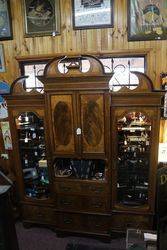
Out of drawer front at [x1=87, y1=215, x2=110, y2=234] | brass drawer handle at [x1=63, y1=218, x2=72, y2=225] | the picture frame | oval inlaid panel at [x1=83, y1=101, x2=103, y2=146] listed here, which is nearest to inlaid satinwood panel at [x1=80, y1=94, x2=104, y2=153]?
oval inlaid panel at [x1=83, y1=101, x2=103, y2=146]

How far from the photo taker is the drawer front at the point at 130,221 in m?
3.35

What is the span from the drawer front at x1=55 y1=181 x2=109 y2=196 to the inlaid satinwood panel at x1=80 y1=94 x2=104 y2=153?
0.46 m

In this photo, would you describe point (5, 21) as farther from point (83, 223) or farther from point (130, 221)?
point (130, 221)

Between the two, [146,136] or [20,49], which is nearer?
[146,136]

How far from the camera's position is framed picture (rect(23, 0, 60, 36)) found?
3480mm

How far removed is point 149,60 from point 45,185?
91.3 inches

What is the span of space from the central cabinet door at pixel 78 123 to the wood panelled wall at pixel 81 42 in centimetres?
82

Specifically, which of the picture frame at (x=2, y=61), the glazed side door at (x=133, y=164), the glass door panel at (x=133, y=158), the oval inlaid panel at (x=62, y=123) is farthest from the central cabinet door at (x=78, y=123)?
the picture frame at (x=2, y=61)

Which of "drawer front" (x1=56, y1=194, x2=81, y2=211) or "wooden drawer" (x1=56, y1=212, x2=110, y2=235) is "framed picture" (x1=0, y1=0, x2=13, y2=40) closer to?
"drawer front" (x1=56, y1=194, x2=81, y2=211)

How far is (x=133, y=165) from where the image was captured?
339cm

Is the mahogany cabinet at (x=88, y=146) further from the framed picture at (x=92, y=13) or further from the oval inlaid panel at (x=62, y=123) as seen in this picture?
the framed picture at (x=92, y=13)

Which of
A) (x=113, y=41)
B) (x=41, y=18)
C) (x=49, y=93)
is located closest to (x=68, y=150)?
(x=49, y=93)

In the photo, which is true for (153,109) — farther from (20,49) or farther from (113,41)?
(20,49)

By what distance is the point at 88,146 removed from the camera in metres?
3.20
